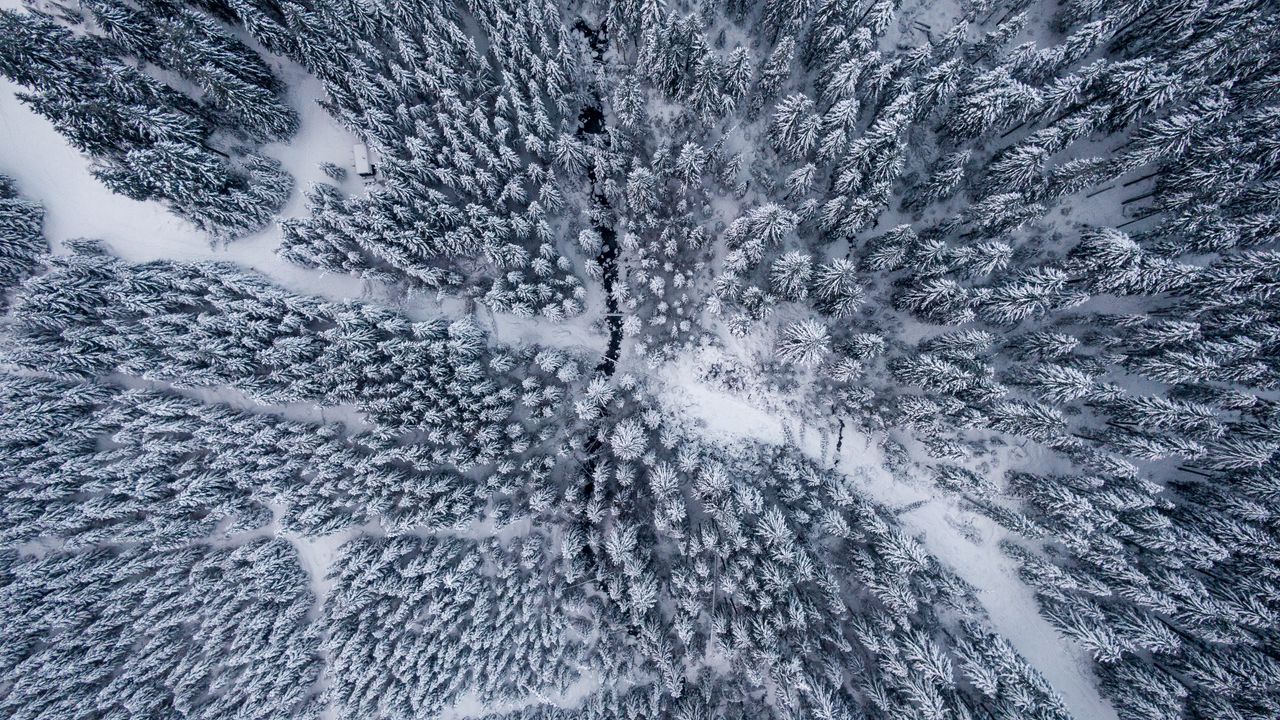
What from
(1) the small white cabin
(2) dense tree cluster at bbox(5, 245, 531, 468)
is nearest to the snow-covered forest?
(1) the small white cabin

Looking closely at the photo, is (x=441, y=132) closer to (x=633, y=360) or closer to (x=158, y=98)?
(x=158, y=98)

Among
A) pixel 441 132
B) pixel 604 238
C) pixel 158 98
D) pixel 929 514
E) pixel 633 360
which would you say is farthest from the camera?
pixel 604 238

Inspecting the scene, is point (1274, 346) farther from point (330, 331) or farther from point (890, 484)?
point (330, 331)

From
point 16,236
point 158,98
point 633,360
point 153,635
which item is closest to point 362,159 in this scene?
point 158,98

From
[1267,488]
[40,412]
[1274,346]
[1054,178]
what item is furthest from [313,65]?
[1267,488]

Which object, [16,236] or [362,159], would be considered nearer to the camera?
[16,236]

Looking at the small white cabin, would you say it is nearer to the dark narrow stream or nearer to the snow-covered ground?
the dark narrow stream
